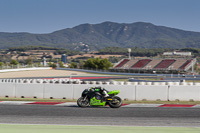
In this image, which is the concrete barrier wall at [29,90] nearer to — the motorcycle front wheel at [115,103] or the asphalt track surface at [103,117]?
the asphalt track surface at [103,117]

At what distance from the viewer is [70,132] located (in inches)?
414

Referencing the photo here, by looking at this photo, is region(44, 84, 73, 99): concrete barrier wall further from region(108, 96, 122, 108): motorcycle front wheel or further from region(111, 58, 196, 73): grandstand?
region(111, 58, 196, 73): grandstand

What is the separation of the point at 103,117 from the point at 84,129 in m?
2.76

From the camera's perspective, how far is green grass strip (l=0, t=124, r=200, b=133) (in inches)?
420

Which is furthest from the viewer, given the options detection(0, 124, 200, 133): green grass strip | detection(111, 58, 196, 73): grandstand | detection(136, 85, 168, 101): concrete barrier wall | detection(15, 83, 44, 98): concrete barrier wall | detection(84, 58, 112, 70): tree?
detection(84, 58, 112, 70): tree

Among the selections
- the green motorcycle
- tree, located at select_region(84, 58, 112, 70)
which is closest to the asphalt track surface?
the green motorcycle

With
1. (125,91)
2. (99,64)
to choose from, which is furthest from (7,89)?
(99,64)

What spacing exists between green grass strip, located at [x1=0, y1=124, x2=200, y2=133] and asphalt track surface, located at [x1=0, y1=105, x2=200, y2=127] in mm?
773

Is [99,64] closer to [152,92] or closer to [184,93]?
[152,92]

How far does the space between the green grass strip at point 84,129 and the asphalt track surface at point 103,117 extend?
0.77m

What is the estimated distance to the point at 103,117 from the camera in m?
13.7

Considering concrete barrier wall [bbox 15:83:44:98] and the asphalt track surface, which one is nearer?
the asphalt track surface

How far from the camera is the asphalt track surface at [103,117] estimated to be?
40.5ft

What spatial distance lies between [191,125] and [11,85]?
1503cm
